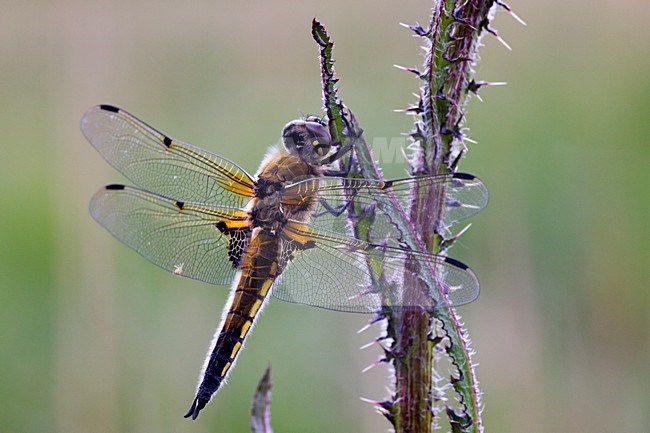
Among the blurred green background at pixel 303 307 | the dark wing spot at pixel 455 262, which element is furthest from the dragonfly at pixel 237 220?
the blurred green background at pixel 303 307

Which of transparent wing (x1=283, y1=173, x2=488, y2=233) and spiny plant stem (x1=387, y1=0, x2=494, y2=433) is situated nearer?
spiny plant stem (x1=387, y1=0, x2=494, y2=433)

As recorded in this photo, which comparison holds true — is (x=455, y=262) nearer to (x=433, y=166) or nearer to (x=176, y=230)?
(x=433, y=166)

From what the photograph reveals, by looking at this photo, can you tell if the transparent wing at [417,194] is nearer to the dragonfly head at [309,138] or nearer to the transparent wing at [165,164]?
the dragonfly head at [309,138]

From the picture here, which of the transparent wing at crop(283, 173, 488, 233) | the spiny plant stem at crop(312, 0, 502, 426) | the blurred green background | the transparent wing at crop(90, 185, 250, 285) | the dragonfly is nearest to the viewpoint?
the spiny plant stem at crop(312, 0, 502, 426)

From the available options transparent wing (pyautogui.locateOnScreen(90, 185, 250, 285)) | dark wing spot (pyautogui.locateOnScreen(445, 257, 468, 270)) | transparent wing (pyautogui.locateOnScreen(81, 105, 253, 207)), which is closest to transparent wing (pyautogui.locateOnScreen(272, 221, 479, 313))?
dark wing spot (pyautogui.locateOnScreen(445, 257, 468, 270))

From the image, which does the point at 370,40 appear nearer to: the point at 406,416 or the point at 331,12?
the point at 331,12

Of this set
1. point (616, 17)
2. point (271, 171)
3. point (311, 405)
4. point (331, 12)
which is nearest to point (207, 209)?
point (271, 171)

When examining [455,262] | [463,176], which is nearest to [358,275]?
[455,262]

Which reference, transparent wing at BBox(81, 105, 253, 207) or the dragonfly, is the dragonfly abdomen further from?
transparent wing at BBox(81, 105, 253, 207)
